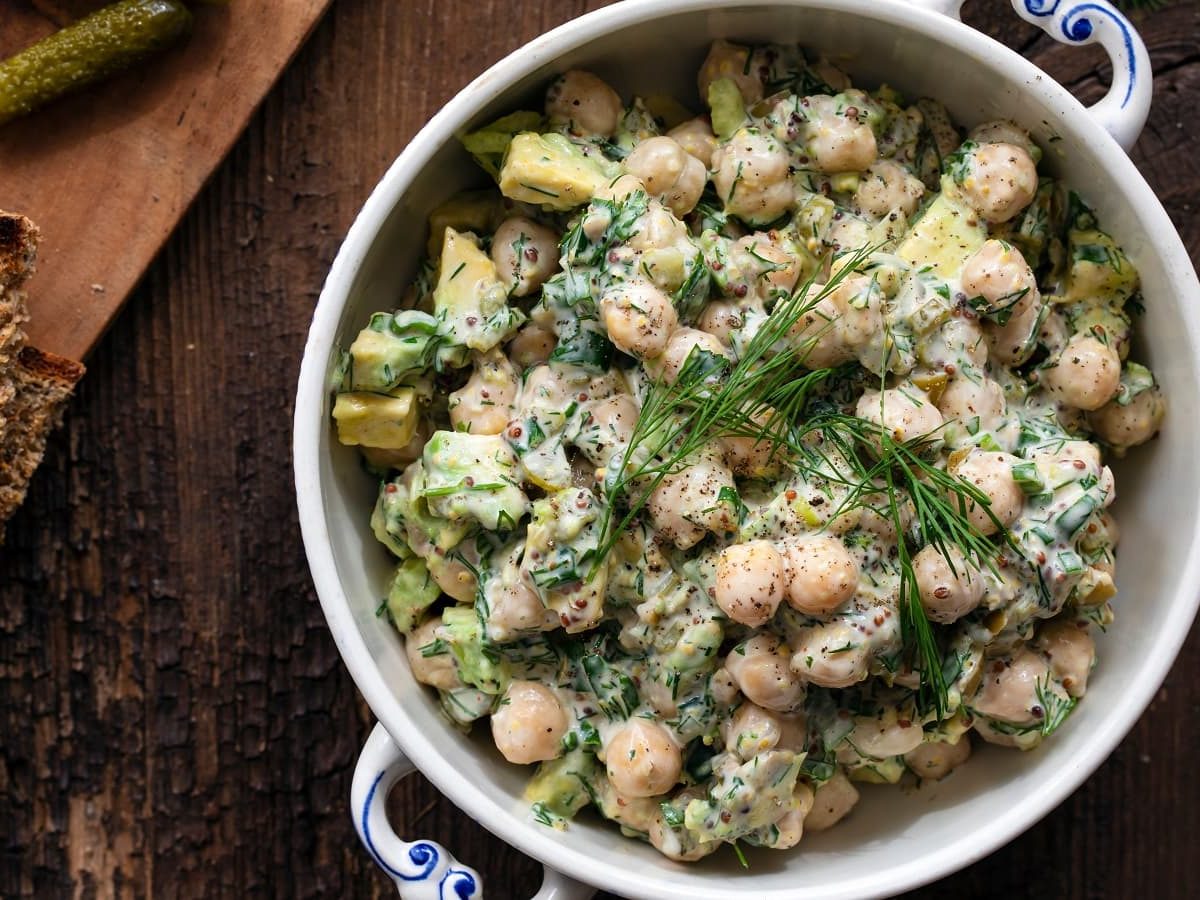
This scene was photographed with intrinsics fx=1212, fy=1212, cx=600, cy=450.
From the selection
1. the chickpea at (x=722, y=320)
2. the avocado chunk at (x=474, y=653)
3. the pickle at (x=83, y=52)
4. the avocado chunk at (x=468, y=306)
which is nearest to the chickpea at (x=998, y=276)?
the chickpea at (x=722, y=320)

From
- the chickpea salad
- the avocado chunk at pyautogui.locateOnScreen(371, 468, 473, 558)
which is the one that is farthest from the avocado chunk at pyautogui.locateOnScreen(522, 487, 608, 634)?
the avocado chunk at pyautogui.locateOnScreen(371, 468, 473, 558)

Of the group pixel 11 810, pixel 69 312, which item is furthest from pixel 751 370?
pixel 11 810

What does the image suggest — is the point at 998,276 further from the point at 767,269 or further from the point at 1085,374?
the point at 767,269

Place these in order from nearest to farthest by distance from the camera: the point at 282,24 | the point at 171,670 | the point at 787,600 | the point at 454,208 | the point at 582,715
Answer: the point at 787,600
the point at 582,715
the point at 454,208
the point at 282,24
the point at 171,670

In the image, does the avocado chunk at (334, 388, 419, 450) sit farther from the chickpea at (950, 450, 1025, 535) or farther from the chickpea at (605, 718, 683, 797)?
the chickpea at (950, 450, 1025, 535)

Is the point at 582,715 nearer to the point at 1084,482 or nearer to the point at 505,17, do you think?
the point at 1084,482
